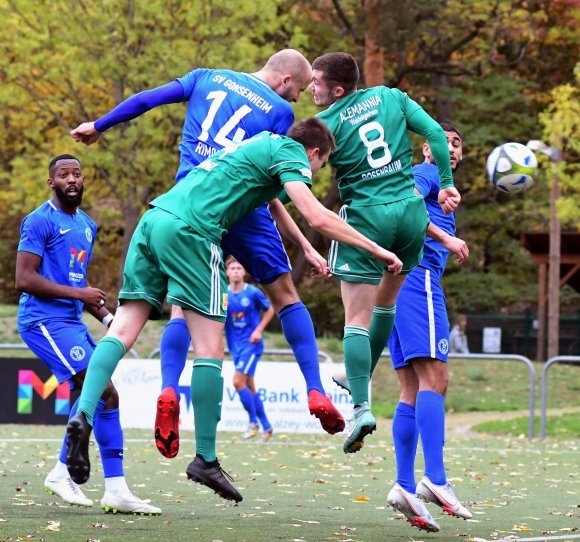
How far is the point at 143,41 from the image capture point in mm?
27328

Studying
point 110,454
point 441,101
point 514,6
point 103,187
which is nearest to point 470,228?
point 441,101

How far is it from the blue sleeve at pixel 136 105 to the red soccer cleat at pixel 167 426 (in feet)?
5.94

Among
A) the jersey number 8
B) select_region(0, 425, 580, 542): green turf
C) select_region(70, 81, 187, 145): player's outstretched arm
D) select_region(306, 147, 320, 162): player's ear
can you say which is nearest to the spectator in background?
select_region(0, 425, 580, 542): green turf

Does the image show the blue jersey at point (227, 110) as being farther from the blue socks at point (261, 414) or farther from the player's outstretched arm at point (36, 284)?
the blue socks at point (261, 414)

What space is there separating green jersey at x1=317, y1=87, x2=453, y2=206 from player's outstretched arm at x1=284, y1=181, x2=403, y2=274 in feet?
2.66

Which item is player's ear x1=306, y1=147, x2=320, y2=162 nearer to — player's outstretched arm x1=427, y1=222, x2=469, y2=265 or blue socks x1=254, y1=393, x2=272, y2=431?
player's outstretched arm x1=427, y1=222, x2=469, y2=265

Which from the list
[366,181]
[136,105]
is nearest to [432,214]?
[366,181]

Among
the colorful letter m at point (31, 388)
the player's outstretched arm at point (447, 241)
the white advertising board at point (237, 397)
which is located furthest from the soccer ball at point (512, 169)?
the colorful letter m at point (31, 388)

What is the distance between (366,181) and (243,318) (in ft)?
32.2

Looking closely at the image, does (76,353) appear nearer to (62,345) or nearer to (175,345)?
(62,345)

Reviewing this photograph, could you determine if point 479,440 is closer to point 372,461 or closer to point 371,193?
point 372,461

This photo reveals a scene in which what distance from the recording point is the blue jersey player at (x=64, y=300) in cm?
894

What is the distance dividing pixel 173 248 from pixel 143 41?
20940 millimetres

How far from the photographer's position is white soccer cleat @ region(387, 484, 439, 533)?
7.89 m
